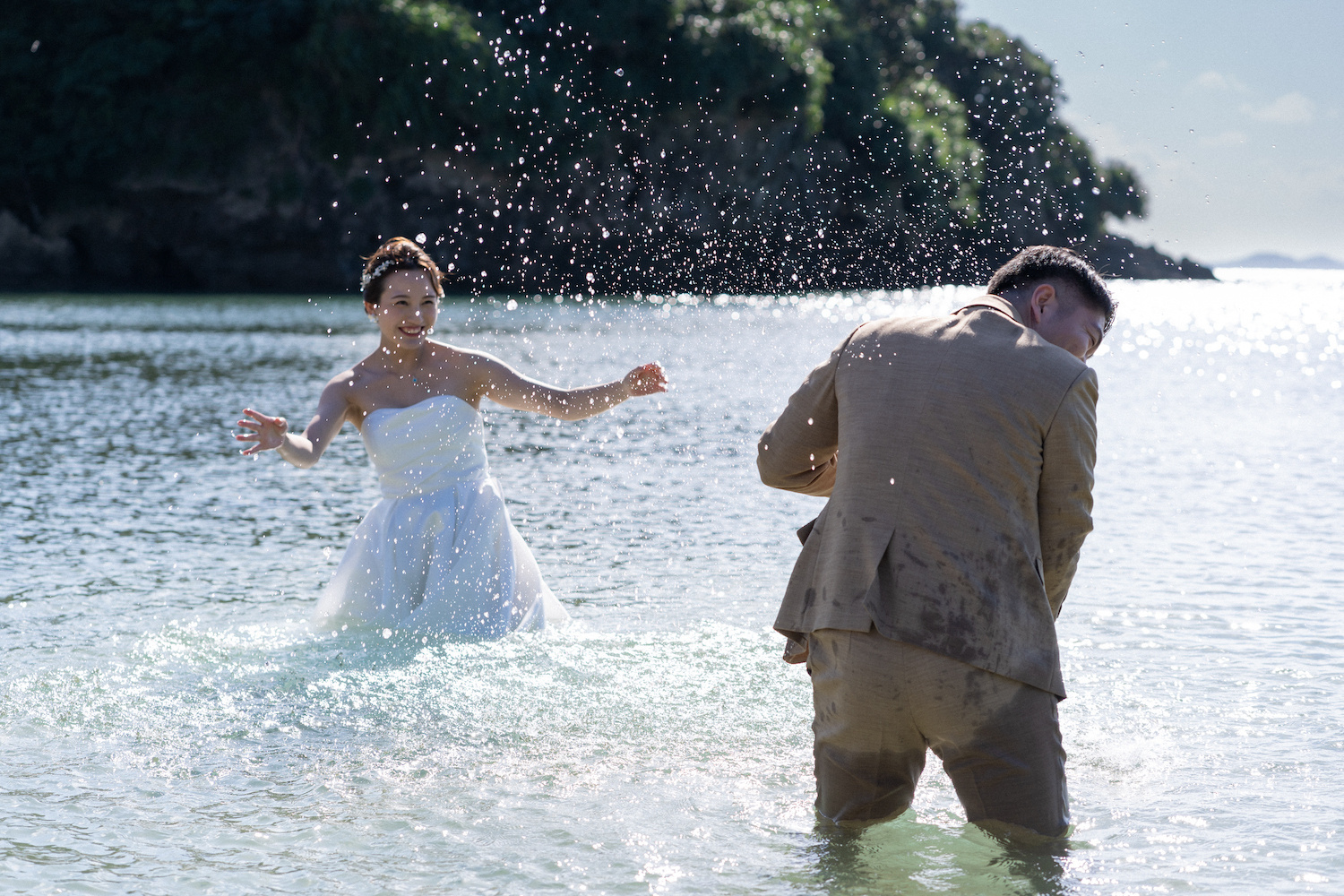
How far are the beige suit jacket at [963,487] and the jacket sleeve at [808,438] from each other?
0.10m

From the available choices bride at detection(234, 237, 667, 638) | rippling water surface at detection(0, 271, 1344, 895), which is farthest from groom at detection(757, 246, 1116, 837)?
bride at detection(234, 237, 667, 638)

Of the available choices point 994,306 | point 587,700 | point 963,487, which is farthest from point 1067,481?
point 587,700

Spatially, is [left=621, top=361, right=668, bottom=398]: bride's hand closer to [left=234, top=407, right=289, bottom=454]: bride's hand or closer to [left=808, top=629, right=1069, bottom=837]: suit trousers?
[left=234, top=407, right=289, bottom=454]: bride's hand

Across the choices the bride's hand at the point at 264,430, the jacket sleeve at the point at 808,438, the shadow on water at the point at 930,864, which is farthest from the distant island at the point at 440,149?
the jacket sleeve at the point at 808,438

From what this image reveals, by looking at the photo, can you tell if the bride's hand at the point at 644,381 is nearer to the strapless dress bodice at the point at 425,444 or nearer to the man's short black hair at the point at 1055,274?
the strapless dress bodice at the point at 425,444

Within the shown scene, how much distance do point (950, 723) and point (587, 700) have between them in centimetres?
254

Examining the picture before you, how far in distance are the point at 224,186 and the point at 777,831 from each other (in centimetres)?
4953

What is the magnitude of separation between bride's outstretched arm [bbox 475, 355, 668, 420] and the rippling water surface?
1.11 m

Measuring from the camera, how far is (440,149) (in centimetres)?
4956

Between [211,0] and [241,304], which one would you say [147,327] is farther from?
A: [211,0]

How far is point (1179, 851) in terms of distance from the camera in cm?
401

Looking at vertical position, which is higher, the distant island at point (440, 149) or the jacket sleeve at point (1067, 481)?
the distant island at point (440, 149)

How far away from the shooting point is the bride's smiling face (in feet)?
20.7

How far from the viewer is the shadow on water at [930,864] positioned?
3656 millimetres
